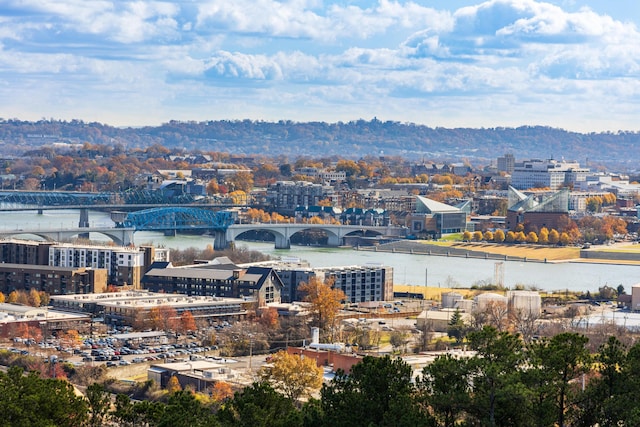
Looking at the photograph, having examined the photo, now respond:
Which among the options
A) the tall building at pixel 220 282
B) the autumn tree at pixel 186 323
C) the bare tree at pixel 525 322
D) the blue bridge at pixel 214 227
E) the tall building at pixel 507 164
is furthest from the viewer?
the tall building at pixel 507 164

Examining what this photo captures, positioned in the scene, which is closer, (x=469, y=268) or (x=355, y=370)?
(x=355, y=370)

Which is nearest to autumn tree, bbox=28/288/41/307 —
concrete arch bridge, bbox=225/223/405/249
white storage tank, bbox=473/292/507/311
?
white storage tank, bbox=473/292/507/311

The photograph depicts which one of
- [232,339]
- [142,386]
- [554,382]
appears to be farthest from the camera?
[232,339]

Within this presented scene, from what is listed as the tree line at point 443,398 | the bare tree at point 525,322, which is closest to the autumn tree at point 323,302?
the bare tree at point 525,322

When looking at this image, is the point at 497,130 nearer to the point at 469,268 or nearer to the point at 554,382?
the point at 469,268

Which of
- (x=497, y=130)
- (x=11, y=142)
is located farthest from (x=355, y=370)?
(x=497, y=130)

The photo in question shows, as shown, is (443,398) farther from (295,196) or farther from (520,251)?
(295,196)

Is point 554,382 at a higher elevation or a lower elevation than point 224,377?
higher

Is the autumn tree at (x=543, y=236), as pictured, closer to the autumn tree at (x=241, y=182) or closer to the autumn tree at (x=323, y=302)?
the autumn tree at (x=323, y=302)
